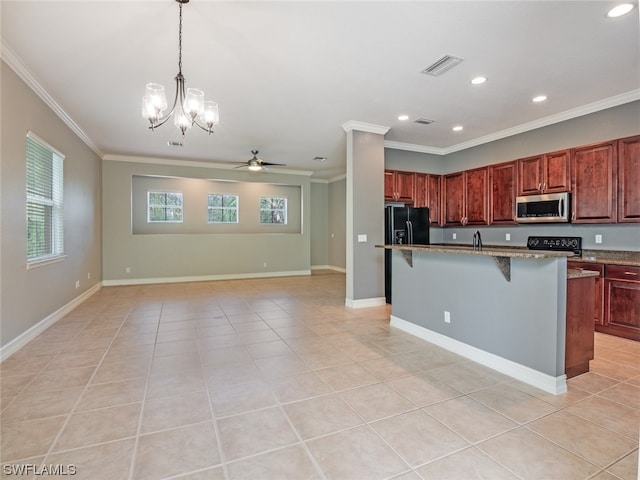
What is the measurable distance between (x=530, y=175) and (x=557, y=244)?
112 centimetres

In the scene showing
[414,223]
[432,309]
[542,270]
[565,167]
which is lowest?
[432,309]

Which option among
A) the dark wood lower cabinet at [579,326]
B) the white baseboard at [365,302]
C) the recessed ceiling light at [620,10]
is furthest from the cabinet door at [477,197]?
the recessed ceiling light at [620,10]

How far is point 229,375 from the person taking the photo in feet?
8.95

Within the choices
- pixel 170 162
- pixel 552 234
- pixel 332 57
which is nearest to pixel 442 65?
pixel 332 57

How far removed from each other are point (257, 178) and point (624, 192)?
7235mm

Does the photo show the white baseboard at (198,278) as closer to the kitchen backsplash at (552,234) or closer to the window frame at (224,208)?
the window frame at (224,208)

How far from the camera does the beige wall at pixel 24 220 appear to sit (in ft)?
10.0

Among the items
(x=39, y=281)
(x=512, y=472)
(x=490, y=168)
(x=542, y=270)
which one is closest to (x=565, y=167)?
(x=490, y=168)

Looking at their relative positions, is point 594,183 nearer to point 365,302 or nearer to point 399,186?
point 399,186

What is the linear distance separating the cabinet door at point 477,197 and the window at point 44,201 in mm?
6549

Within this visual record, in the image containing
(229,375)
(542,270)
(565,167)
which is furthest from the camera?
(565,167)

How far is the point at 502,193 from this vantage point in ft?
17.7

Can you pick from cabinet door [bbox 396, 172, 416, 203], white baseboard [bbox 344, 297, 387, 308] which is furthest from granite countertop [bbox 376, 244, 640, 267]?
cabinet door [bbox 396, 172, 416, 203]

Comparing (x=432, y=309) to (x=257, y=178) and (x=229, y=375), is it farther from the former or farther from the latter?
(x=257, y=178)
